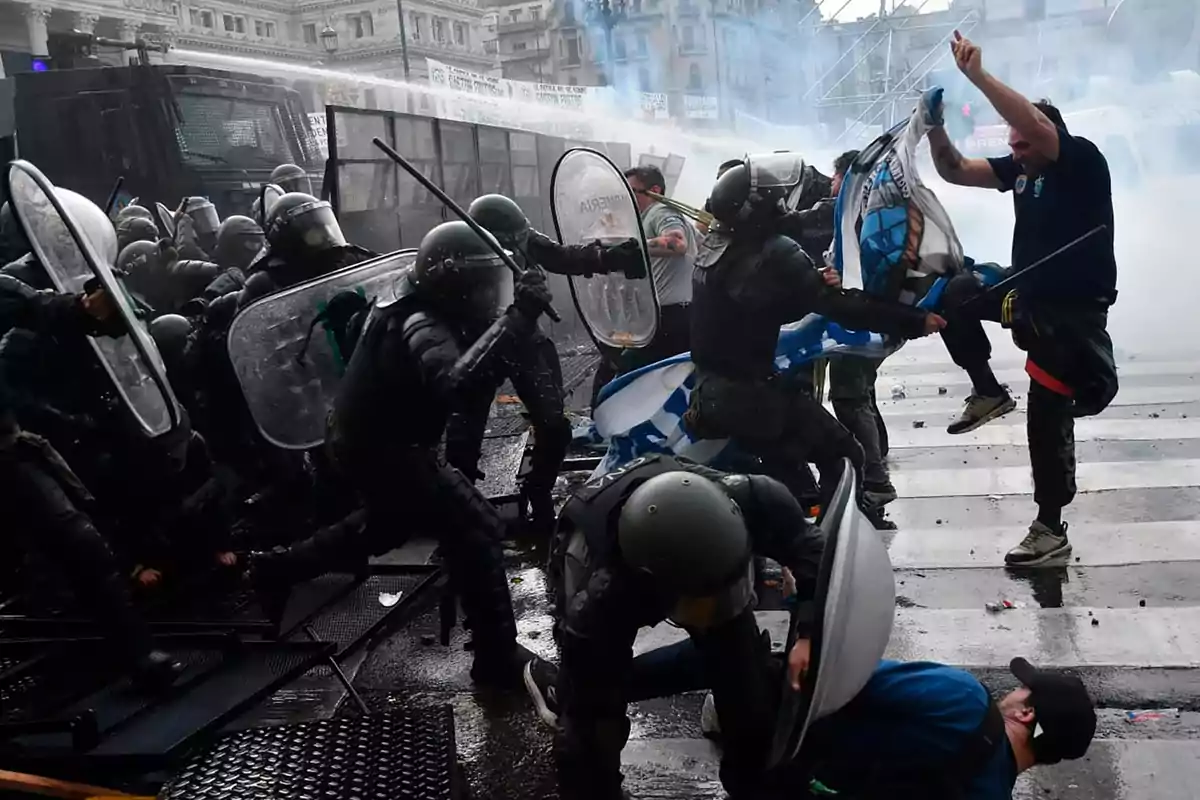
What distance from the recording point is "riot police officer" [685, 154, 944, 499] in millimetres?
3924

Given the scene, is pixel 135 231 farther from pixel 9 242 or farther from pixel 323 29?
pixel 323 29

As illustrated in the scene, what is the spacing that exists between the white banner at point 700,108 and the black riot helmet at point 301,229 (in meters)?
36.2

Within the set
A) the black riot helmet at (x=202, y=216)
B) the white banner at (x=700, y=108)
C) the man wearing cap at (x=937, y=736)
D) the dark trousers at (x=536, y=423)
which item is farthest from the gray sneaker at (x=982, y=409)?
the white banner at (x=700, y=108)

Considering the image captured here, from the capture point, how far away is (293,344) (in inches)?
166

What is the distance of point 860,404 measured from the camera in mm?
5203

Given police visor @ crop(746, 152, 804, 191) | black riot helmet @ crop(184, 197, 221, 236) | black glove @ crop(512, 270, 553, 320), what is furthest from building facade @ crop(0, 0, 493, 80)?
black glove @ crop(512, 270, 553, 320)

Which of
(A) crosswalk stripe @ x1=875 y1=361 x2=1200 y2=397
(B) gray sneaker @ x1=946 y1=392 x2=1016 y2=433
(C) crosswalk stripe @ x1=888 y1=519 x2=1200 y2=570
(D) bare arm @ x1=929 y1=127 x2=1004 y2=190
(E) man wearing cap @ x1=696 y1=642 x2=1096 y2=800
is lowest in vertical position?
(A) crosswalk stripe @ x1=875 y1=361 x2=1200 y2=397

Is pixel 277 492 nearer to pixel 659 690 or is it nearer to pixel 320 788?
pixel 320 788

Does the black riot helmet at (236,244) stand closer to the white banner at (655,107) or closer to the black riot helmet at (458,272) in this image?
the black riot helmet at (458,272)

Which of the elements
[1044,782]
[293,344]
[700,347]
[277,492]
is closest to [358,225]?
[277,492]

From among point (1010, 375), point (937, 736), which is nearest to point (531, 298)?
point (937, 736)

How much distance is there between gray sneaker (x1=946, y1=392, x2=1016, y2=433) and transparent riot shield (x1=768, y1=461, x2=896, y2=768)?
92.6 inches

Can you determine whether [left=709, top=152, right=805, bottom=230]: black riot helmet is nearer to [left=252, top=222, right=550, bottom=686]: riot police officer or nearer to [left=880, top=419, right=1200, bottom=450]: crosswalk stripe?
[left=252, top=222, right=550, bottom=686]: riot police officer

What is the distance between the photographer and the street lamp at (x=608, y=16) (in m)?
Answer: 45.8
